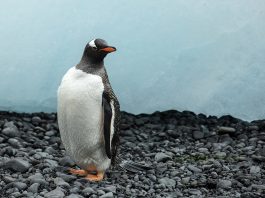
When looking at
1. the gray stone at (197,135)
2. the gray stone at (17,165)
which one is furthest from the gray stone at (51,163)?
the gray stone at (197,135)

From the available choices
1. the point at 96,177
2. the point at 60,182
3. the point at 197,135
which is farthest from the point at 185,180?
the point at 197,135

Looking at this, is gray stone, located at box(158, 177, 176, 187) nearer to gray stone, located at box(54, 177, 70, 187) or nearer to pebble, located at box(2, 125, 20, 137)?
gray stone, located at box(54, 177, 70, 187)

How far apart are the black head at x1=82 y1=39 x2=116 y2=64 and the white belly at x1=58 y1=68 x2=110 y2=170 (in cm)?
16

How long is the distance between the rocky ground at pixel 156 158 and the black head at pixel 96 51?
0.95 meters

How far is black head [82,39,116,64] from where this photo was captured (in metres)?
5.15

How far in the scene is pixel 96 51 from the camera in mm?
5172

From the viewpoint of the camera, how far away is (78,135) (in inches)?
206

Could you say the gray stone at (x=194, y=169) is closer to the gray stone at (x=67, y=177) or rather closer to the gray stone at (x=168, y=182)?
the gray stone at (x=168, y=182)

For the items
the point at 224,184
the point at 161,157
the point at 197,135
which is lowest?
the point at 224,184

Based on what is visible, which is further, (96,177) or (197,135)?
(197,135)

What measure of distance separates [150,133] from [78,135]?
9.72 feet

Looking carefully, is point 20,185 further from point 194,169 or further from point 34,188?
point 194,169

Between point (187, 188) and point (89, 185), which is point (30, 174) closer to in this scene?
point (89, 185)

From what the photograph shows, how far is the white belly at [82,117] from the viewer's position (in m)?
5.05
